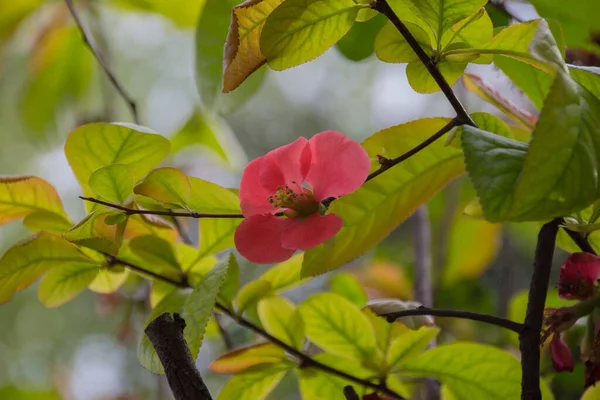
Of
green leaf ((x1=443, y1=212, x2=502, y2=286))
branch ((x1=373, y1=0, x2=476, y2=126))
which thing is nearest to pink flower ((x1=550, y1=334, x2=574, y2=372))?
branch ((x1=373, y1=0, x2=476, y2=126))

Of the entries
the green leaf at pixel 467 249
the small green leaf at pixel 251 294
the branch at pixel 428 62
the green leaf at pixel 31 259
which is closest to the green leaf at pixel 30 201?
the green leaf at pixel 31 259

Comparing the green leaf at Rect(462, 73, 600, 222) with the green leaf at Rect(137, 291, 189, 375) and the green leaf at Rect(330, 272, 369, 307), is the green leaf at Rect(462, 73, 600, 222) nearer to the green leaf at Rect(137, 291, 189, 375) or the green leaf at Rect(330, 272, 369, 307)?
the green leaf at Rect(137, 291, 189, 375)

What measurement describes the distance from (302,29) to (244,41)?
0.03 metres

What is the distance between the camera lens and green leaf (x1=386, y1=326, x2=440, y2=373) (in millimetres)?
408

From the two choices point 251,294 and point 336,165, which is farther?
point 251,294

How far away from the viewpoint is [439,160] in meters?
0.37

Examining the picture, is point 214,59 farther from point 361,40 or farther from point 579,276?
point 579,276

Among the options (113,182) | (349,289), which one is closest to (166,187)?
(113,182)

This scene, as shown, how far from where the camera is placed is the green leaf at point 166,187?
338 millimetres

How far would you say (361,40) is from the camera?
1.70 ft

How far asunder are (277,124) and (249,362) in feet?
12.1

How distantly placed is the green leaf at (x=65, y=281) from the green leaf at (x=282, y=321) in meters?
0.11

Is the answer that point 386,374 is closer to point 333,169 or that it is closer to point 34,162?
point 333,169

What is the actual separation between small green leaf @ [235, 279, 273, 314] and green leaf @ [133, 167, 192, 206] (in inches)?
4.8
